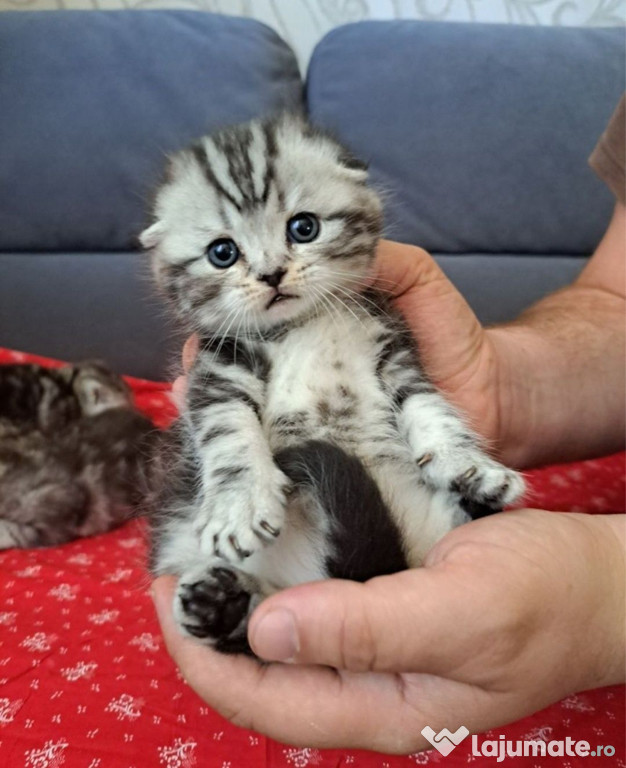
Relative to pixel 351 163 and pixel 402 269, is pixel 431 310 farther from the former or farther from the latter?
pixel 351 163

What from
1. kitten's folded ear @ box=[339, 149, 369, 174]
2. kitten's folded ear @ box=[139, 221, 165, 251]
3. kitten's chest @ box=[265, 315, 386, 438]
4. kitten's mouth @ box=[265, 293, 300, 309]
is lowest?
kitten's chest @ box=[265, 315, 386, 438]

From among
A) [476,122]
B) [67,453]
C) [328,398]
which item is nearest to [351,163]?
[328,398]

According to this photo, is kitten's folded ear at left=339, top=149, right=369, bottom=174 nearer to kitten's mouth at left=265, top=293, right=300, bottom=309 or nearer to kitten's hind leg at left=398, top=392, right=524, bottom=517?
kitten's mouth at left=265, top=293, right=300, bottom=309

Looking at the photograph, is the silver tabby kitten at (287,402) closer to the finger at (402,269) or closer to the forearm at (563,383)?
the finger at (402,269)

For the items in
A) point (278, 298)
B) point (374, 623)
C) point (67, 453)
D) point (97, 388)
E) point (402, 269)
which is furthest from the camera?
point (97, 388)

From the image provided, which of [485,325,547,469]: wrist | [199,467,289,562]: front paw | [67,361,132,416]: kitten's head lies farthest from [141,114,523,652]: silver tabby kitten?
[67,361,132,416]: kitten's head

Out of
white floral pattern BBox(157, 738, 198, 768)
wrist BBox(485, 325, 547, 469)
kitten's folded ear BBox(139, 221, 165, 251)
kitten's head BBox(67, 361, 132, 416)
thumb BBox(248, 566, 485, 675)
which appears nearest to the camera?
thumb BBox(248, 566, 485, 675)

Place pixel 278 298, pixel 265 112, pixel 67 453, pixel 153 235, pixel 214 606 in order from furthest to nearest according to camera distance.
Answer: pixel 265 112, pixel 67 453, pixel 153 235, pixel 278 298, pixel 214 606
